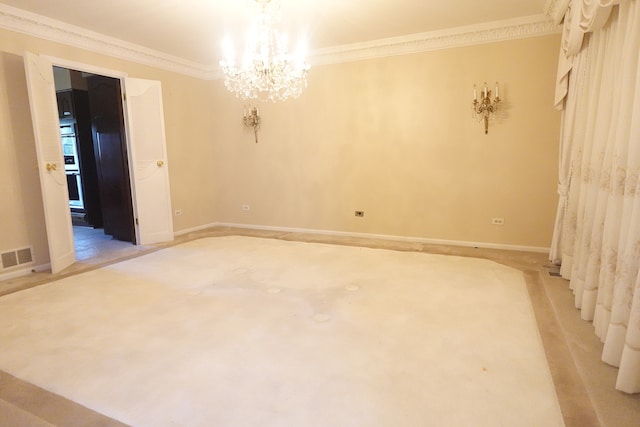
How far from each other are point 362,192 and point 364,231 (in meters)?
0.64

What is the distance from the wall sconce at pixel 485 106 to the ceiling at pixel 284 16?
88cm

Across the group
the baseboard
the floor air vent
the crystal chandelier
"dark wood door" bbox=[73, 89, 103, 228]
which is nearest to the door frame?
the floor air vent

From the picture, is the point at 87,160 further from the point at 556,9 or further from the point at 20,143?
the point at 556,9

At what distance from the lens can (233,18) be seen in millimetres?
3969

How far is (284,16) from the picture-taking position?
3.94 m

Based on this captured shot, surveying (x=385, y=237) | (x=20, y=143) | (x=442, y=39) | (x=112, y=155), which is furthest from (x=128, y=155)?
(x=442, y=39)

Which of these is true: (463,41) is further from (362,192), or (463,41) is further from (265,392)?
(265,392)

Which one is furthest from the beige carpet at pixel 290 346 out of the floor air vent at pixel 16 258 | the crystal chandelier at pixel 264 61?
the crystal chandelier at pixel 264 61

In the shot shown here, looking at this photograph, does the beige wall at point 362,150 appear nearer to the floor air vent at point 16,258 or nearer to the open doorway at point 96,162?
the floor air vent at point 16,258

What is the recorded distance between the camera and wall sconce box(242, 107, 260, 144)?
5.91 metres

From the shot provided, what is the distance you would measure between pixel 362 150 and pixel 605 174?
10.8ft

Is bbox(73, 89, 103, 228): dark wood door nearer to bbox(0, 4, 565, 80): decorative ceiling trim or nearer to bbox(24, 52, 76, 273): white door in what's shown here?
bbox(0, 4, 565, 80): decorative ceiling trim

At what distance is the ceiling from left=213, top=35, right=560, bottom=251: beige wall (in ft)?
1.65

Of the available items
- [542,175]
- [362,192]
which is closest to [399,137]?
[362,192]
